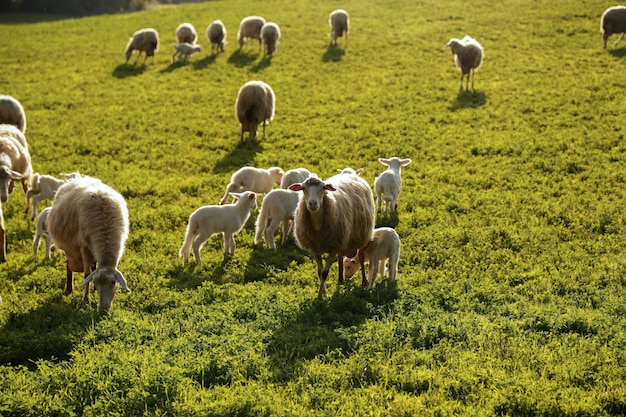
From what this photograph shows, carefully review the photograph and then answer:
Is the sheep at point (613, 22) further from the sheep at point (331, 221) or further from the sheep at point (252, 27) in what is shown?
the sheep at point (331, 221)

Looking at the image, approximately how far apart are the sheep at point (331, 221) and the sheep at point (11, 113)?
1135 cm

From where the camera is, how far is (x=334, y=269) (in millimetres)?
10883

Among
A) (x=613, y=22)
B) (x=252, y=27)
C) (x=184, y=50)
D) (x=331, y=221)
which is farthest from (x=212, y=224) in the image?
(x=613, y=22)

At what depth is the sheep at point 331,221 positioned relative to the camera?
29.3 ft

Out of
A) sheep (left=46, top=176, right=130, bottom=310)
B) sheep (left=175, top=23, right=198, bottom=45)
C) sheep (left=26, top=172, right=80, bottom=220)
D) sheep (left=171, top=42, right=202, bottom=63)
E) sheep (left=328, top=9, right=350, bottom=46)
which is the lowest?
sheep (left=26, top=172, right=80, bottom=220)

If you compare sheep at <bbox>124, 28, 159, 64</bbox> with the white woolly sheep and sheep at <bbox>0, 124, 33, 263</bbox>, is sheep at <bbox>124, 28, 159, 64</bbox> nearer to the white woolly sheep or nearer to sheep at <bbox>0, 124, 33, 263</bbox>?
sheep at <bbox>0, 124, 33, 263</bbox>

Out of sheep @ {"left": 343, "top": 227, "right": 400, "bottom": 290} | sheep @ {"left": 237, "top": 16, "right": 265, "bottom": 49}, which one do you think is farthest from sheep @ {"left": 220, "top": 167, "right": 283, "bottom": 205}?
sheep @ {"left": 237, "top": 16, "right": 265, "bottom": 49}

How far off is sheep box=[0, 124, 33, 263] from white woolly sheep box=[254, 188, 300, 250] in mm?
5242

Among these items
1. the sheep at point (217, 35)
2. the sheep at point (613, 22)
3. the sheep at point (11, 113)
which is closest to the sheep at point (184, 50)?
the sheep at point (217, 35)

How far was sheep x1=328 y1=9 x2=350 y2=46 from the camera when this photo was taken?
3053 cm

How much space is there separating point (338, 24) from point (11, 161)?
2055 centimetres

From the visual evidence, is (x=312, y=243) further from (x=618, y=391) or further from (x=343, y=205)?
(x=618, y=391)

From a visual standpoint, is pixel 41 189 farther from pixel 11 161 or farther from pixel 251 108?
pixel 251 108

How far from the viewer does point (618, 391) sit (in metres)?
6.03
